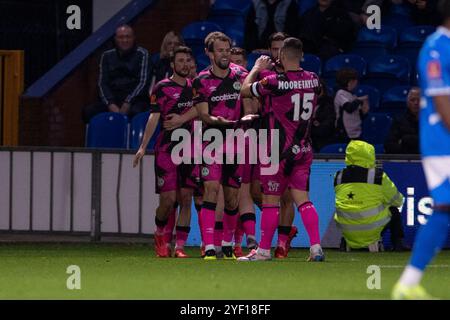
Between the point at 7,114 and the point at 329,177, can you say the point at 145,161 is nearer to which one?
the point at 329,177

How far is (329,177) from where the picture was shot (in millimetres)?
17203

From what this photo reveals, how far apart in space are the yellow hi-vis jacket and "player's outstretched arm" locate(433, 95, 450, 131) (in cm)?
Answer: 715

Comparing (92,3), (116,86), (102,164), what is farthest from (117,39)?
(92,3)

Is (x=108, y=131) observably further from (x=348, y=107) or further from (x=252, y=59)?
(x=348, y=107)

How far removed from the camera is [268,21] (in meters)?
20.8

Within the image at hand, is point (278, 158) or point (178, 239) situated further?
point (178, 239)

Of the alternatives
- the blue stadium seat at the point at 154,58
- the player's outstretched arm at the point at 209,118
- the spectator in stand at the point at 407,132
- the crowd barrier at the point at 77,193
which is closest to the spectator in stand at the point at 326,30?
the blue stadium seat at the point at 154,58

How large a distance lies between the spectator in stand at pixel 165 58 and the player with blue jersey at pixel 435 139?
9.08m

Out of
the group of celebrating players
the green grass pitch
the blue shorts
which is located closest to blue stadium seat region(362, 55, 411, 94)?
the green grass pitch

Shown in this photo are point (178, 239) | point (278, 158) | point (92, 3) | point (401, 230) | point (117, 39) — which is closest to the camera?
point (278, 158)

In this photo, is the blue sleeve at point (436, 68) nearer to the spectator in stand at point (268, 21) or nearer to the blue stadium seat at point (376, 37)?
the spectator in stand at point (268, 21)

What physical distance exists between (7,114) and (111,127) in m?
2.49

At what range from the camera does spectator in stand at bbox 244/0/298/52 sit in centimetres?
2072

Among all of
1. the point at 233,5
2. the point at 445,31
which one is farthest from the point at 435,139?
the point at 233,5
